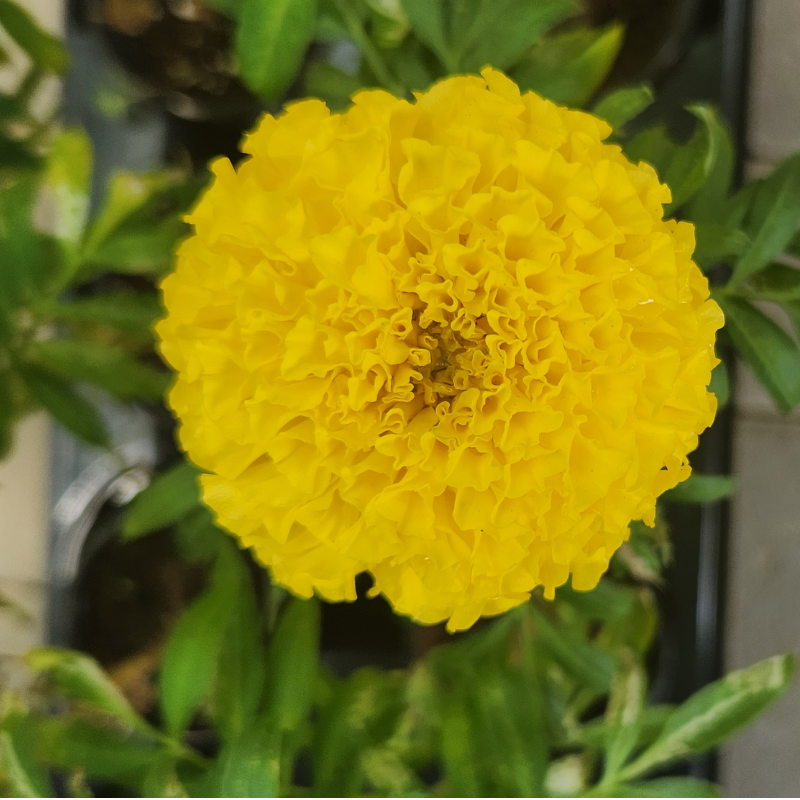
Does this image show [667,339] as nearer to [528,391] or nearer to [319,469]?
[528,391]

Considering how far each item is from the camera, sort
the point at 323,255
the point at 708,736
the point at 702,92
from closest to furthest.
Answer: the point at 323,255 < the point at 708,736 < the point at 702,92

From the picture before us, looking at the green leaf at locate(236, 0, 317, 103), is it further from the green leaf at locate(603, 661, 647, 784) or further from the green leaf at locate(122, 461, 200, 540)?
the green leaf at locate(603, 661, 647, 784)

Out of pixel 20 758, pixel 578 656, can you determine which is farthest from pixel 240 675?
pixel 578 656

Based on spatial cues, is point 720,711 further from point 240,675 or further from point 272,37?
point 272,37

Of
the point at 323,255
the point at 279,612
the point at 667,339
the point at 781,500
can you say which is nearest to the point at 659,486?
the point at 667,339

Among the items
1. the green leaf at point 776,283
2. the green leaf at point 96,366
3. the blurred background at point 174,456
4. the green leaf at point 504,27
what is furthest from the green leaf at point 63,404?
the green leaf at point 776,283

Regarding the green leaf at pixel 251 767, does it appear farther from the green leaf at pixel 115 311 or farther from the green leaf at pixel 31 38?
the green leaf at pixel 31 38

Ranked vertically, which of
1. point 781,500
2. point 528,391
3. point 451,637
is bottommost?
point 451,637
